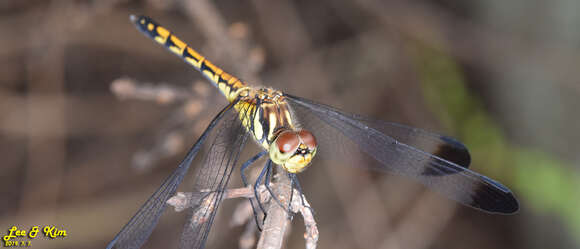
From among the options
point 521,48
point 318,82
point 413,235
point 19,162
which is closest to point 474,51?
point 521,48

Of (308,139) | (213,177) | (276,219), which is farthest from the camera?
(308,139)

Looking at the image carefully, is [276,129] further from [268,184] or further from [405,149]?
[405,149]

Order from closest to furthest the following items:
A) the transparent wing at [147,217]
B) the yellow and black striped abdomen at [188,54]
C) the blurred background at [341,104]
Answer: the transparent wing at [147,217] → the yellow and black striped abdomen at [188,54] → the blurred background at [341,104]

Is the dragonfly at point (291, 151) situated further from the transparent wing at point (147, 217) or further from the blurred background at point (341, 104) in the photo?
the blurred background at point (341, 104)

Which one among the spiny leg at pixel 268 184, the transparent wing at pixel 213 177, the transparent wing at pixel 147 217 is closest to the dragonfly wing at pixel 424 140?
the spiny leg at pixel 268 184

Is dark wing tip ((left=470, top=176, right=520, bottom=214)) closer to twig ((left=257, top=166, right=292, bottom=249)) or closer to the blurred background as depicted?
twig ((left=257, top=166, right=292, bottom=249))

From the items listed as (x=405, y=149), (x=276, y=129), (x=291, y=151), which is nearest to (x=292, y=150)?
(x=291, y=151)
